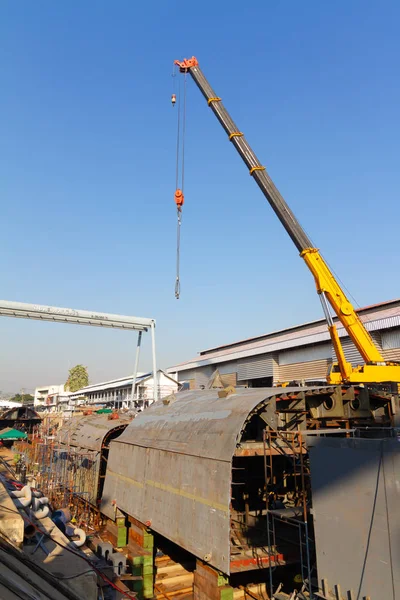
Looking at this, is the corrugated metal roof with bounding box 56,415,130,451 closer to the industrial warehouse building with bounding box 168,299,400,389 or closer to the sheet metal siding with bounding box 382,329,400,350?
the industrial warehouse building with bounding box 168,299,400,389

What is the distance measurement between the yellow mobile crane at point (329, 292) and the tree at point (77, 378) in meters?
113

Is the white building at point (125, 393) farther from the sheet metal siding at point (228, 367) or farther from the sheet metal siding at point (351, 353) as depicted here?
the sheet metal siding at point (351, 353)

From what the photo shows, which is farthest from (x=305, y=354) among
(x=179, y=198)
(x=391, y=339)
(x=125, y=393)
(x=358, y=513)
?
(x=125, y=393)

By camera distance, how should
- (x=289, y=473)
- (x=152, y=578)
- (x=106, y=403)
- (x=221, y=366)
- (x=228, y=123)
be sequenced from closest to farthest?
(x=152, y=578)
(x=289, y=473)
(x=228, y=123)
(x=221, y=366)
(x=106, y=403)

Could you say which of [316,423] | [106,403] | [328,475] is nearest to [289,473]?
[316,423]

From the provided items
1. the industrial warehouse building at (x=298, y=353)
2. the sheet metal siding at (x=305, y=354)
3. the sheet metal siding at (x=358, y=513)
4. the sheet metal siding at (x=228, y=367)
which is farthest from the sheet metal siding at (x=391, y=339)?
the sheet metal siding at (x=358, y=513)

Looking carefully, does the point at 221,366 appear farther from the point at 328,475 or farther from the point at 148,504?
the point at 328,475

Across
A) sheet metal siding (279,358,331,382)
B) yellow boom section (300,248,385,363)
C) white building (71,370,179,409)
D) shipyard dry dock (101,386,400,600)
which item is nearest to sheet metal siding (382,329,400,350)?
yellow boom section (300,248,385,363)

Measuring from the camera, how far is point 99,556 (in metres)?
16.2

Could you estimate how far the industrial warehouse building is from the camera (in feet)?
90.1

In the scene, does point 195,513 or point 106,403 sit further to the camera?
point 106,403

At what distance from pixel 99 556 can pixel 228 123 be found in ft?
83.3

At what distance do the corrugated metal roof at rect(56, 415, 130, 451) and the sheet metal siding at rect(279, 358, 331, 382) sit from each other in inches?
569

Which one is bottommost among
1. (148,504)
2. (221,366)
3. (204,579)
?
(204,579)
